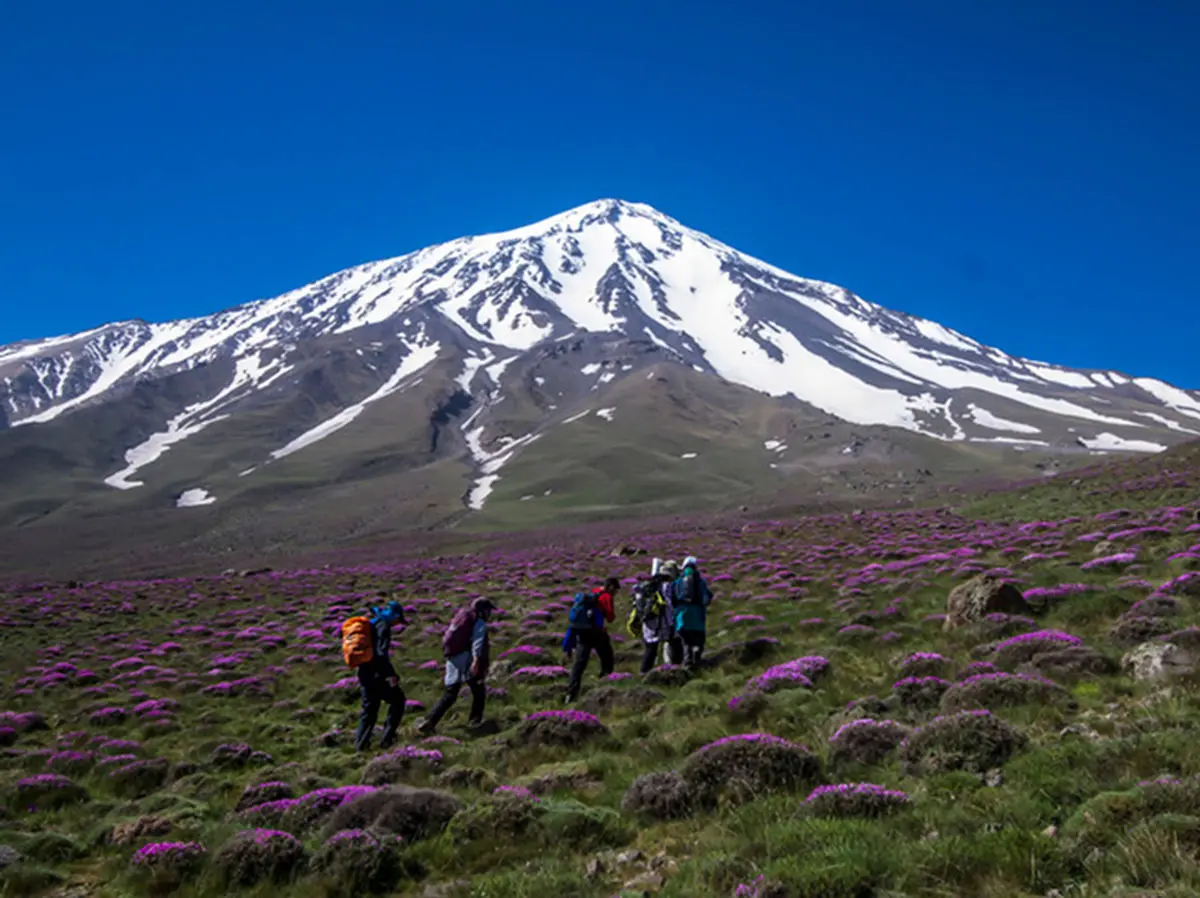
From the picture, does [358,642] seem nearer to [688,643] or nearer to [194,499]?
[688,643]

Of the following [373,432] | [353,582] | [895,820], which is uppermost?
[373,432]

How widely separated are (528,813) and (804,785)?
9.52 ft

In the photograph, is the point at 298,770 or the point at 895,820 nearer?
the point at 895,820

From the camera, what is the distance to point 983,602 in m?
14.7

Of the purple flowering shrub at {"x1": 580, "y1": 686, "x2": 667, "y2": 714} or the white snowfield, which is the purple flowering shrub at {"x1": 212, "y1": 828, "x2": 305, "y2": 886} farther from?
the white snowfield

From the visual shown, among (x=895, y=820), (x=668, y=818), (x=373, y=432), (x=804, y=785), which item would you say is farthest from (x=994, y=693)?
(x=373, y=432)

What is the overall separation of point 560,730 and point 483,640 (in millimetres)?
2794

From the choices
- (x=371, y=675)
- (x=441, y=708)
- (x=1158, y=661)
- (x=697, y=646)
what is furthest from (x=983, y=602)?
(x=371, y=675)

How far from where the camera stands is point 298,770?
1145 centimetres

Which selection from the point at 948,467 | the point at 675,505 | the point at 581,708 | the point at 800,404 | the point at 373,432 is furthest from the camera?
the point at 800,404

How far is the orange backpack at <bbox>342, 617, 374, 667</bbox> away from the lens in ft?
41.1

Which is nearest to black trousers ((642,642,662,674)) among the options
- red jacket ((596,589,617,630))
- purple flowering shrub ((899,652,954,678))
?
red jacket ((596,589,617,630))

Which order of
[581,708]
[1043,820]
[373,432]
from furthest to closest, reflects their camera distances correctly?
Result: [373,432] < [581,708] < [1043,820]

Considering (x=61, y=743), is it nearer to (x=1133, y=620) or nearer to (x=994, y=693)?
(x=994, y=693)
